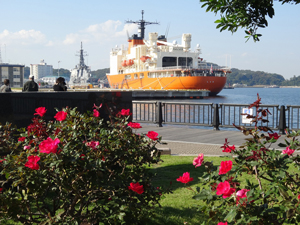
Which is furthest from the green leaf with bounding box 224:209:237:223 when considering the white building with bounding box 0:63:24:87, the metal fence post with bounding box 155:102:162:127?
the white building with bounding box 0:63:24:87

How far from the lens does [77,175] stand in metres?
2.84

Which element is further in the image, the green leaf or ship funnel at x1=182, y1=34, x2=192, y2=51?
ship funnel at x1=182, y1=34, x2=192, y2=51

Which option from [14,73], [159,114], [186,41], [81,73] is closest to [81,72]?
[81,73]

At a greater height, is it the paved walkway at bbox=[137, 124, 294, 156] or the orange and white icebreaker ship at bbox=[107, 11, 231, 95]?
the orange and white icebreaker ship at bbox=[107, 11, 231, 95]

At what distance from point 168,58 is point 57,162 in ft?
217

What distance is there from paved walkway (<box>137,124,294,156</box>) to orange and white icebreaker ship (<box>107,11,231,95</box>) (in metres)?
49.3

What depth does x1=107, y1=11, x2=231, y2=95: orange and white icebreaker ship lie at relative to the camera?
61.6 metres

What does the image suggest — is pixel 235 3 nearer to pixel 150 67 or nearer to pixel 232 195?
pixel 232 195

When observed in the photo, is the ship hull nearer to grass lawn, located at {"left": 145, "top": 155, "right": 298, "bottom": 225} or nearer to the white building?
the white building

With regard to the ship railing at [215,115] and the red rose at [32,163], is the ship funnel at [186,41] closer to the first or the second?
the ship railing at [215,115]

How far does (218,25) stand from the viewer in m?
A: 3.84

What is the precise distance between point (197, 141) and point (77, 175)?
738 cm

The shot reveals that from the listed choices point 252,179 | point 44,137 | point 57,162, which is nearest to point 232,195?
point 57,162

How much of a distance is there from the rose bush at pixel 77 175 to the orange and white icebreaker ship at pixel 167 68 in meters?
57.7
